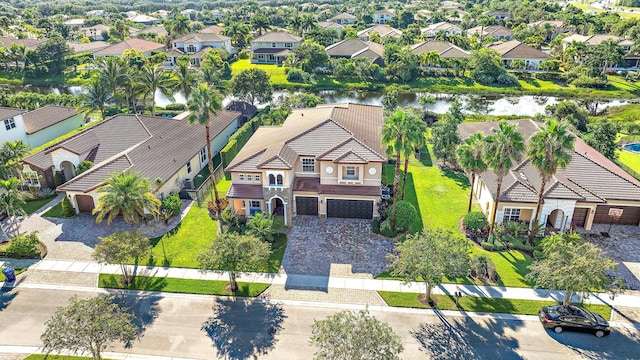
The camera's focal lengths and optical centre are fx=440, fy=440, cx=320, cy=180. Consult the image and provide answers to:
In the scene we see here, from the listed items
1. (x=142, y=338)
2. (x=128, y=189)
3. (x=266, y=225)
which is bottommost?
(x=142, y=338)

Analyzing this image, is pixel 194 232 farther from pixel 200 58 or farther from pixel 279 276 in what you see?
A: pixel 200 58

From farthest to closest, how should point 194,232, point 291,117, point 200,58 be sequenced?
point 200,58 → point 291,117 → point 194,232

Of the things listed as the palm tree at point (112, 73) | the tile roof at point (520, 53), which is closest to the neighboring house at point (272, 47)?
the palm tree at point (112, 73)

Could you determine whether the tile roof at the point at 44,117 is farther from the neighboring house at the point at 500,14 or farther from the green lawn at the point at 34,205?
the neighboring house at the point at 500,14

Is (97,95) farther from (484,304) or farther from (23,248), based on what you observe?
(484,304)

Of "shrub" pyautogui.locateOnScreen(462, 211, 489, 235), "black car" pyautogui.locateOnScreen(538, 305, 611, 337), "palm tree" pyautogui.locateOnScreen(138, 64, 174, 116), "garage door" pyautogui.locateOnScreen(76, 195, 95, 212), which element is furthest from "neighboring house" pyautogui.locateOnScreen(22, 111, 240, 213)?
"black car" pyautogui.locateOnScreen(538, 305, 611, 337)

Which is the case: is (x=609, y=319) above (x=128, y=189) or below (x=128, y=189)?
below

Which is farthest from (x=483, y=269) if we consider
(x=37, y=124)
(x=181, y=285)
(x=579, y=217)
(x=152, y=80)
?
(x=37, y=124)

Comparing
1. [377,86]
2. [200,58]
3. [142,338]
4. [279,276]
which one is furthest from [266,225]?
[200,58]
